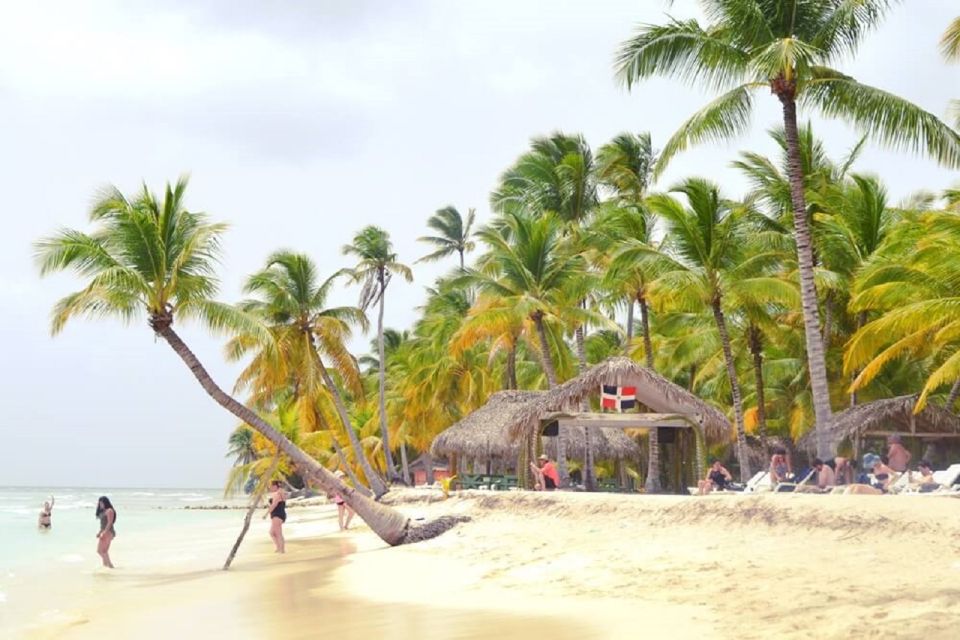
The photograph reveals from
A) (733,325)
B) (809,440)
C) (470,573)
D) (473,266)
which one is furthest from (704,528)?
(473,266)

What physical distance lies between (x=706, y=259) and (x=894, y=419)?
5.59 metres

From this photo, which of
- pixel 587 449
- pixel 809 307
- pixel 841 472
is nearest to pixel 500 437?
pixel 587 449

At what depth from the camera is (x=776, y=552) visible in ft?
35.1

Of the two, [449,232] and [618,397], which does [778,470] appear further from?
[449,232]

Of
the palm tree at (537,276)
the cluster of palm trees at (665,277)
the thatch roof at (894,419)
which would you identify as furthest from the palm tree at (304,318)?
the thatch roof at (894,419)

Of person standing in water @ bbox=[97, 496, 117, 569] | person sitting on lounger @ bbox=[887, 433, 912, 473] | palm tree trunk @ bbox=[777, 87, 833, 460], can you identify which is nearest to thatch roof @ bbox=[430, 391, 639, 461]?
person sitting on lounger @ bbox=[887, 433, 912, 473]

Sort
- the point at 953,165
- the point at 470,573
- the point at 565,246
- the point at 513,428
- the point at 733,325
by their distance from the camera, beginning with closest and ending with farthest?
the point at 470,573, the point at 953,165, the point at 513,428, the point at 733,325, the point at 565,246

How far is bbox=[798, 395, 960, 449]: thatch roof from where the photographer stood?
21094mm

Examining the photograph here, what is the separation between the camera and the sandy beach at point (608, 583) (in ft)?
27.2

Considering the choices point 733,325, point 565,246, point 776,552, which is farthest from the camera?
point 565,246

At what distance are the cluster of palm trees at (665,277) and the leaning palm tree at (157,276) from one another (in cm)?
4

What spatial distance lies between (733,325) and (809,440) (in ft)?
15.2

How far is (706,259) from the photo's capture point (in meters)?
21.6

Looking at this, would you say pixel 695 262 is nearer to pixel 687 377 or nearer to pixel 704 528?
pixel 704 528
